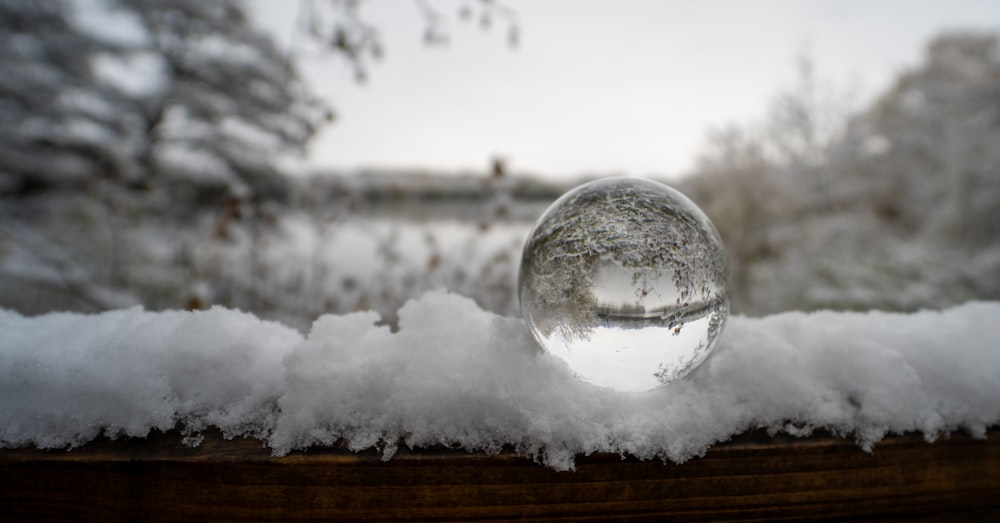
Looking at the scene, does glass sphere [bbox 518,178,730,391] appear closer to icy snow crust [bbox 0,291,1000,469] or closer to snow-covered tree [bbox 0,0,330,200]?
icy snow crust [bbox 0,291,1000,469]

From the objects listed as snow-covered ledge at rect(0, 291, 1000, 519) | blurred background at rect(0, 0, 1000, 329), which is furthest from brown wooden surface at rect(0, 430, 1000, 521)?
blurred background at rect(0, 0, 1000, 329)

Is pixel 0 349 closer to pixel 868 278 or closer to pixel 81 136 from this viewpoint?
pixel 868 278

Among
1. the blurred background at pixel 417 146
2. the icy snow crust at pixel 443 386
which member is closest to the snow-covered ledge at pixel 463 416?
the icy snow crust at pixel 443 386

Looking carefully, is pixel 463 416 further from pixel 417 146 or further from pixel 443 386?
pixel 417 146

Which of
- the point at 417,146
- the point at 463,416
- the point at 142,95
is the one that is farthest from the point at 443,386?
the point at 142,95

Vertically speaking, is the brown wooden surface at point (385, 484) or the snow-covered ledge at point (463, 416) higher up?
the snow-covered ledge at point (463, 416)

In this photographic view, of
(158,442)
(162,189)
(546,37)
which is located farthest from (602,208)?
(162,189)

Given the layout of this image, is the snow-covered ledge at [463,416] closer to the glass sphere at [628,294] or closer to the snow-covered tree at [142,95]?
the glass sphere at [628,294]
